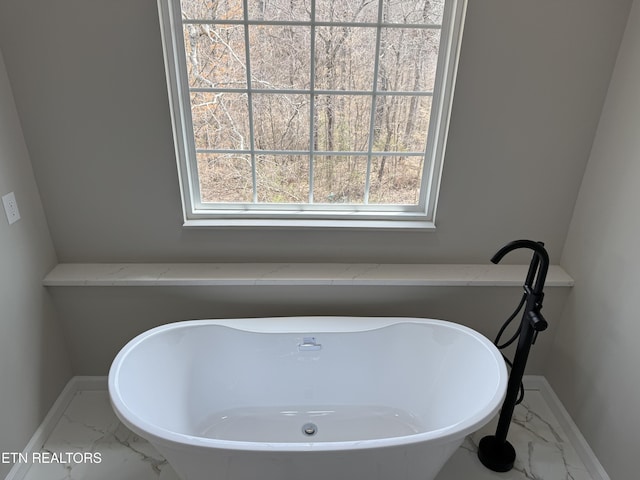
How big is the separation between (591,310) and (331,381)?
1.17m

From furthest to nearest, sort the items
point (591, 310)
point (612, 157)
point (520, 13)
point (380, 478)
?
point (591, 310)
point (612, 157)
point (520, 13)
point (380, 478)

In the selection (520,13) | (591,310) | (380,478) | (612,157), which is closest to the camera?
(380,478)

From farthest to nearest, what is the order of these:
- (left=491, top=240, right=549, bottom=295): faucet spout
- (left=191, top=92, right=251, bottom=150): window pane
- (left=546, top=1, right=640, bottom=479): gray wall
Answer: (left=191, top=92, right=251, bottom=150): window pane < (left=546, top=1, right=640, bottom=479): gray wall < (left=491, top=240, right=549, bottom=295): faucet spout

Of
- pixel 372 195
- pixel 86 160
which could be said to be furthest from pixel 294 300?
pixel 86 160

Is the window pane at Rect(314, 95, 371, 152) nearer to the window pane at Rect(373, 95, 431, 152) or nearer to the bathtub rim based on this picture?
the window pane at Rect(373, 95, 431, 152)

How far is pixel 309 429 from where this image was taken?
1.85 m

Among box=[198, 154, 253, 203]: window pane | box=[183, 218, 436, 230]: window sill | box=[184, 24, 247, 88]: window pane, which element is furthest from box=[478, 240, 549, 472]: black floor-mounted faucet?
box=[184, 24, 247, 88]: window pane

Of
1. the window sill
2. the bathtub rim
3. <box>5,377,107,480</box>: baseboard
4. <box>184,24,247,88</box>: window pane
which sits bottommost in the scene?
<box>5,377,107,480</box>: baseboard

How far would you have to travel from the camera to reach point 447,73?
173 cm

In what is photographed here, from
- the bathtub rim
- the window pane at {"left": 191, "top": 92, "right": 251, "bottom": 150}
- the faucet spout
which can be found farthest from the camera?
the window pane at {"left": 191, "top": 92, "right": 251, "bottom": 150}

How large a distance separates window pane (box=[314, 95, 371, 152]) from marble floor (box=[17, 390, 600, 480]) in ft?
4.68

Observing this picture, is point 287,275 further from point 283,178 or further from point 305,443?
point 305,443

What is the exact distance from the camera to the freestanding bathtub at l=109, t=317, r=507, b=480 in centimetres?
170

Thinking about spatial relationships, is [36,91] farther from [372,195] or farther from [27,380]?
[372,195]
